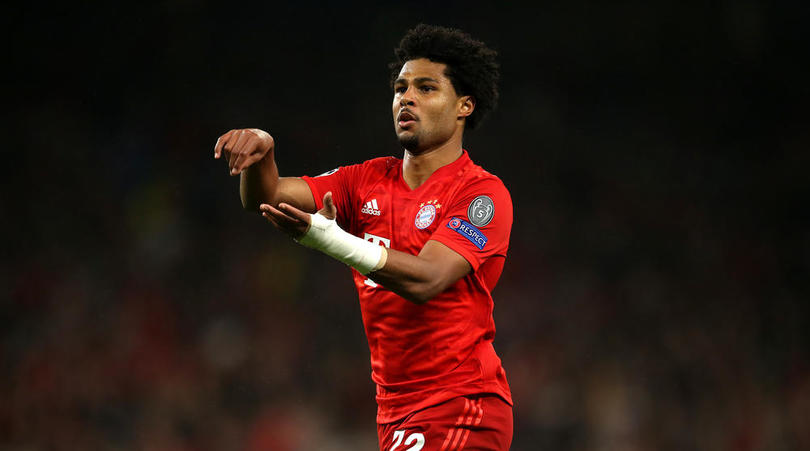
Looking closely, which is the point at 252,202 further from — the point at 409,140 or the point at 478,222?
the point at 478,222

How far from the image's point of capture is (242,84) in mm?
7230

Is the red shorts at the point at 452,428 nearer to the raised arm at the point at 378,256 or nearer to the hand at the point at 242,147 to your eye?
the raised arm at the point at 378,256

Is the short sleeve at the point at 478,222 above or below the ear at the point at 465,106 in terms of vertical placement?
below

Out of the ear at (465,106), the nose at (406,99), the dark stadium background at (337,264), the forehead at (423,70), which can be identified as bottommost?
the dark stadium background at (337,264)

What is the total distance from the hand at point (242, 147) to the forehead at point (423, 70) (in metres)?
0.74

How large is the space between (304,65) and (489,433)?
5338mm

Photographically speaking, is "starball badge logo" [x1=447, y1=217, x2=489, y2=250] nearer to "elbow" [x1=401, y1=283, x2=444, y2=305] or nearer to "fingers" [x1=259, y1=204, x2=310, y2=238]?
"elbow" [x1=401, y1=283, x2=444, y2=305]

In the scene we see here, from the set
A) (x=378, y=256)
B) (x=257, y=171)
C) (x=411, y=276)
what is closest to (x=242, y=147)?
(x=257, y=171)

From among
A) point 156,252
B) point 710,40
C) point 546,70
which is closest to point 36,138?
point 156,252

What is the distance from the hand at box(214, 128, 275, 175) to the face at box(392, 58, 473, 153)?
1.93ft

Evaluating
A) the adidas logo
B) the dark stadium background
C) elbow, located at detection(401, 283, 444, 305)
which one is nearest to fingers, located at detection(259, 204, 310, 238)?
elbow, located at detection(401, 283, 444, 305)

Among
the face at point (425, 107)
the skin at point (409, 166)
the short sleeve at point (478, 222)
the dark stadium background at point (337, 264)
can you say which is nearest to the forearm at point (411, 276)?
the skin at point (409, 166)

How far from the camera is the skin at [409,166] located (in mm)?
2363

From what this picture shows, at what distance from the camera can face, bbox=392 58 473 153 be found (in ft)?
9.47
